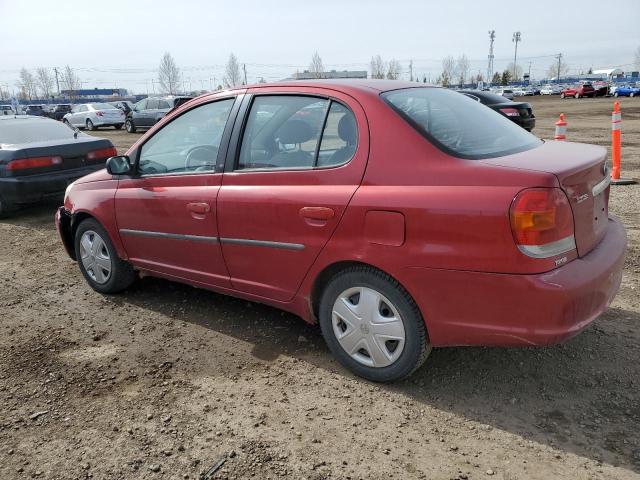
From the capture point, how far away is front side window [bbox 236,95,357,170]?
3077 millimetres

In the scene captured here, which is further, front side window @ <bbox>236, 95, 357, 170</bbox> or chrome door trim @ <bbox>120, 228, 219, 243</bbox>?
chrome door trim @ <bbox>120, 228, 219, 243</bbox>

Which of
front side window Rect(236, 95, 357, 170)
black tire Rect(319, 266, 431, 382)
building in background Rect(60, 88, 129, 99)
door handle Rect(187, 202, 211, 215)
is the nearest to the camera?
black tire Rect(319, 266, 431, 382)

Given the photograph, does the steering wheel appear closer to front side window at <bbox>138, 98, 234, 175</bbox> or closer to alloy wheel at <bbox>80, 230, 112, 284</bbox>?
front side window at <bbox>138, 98, 234, 175</bbox>

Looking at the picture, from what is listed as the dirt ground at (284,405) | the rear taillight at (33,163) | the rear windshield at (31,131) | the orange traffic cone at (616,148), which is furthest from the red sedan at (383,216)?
the orange traffic cone at (616,148)

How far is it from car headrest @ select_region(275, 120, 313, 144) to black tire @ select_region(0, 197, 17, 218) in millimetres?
6062

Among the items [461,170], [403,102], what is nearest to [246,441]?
[461,170]

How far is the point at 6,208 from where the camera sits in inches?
311

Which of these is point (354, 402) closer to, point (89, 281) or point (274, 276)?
point (274, 276)

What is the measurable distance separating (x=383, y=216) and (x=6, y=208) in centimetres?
716

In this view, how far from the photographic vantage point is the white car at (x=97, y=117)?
1084 inches

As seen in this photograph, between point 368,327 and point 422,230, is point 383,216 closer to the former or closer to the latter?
point 422,230

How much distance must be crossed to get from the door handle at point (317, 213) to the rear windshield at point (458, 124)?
656 millimetres

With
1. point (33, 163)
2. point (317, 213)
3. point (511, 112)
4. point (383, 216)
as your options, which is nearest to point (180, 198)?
point (317, 213)

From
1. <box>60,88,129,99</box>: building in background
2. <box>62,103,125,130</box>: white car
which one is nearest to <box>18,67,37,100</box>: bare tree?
<box>60,88,129,99</box>: building in background
